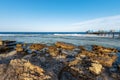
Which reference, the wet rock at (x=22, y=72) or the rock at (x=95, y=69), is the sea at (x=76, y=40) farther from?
the wet rock at (x=22, y=72)

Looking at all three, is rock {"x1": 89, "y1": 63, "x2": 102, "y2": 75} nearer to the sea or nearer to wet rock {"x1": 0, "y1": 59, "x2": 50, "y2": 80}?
wet rock {"x1": 0, "y1": 59, "x2": 50, "y2": 80}

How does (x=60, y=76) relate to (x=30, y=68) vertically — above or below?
below

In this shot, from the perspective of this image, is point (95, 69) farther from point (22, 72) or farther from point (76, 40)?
point (76, 40)

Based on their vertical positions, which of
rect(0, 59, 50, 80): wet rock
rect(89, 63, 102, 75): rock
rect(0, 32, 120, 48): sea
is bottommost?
rect(0, 32, 120, 48): sea

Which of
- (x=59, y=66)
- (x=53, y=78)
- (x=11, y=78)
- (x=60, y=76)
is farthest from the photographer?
(x=59, y=66)

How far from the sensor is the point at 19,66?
10.7 m

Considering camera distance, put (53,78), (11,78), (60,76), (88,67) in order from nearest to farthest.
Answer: (11,78)
(53,78)
(60,76)
(88,67)

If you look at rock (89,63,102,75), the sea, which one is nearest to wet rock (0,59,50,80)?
rock (89,63,102,75)

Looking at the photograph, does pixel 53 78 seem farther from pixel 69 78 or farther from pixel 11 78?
pixel 11 78

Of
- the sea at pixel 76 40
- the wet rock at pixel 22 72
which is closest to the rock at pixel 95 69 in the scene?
the wet rock at pixel 22 72

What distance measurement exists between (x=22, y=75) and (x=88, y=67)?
5.28 m

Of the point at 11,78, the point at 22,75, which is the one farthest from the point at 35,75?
the point at 11,78

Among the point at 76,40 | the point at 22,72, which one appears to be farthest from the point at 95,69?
the point at 76,40

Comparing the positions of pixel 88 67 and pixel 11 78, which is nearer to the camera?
pixel 11 78
